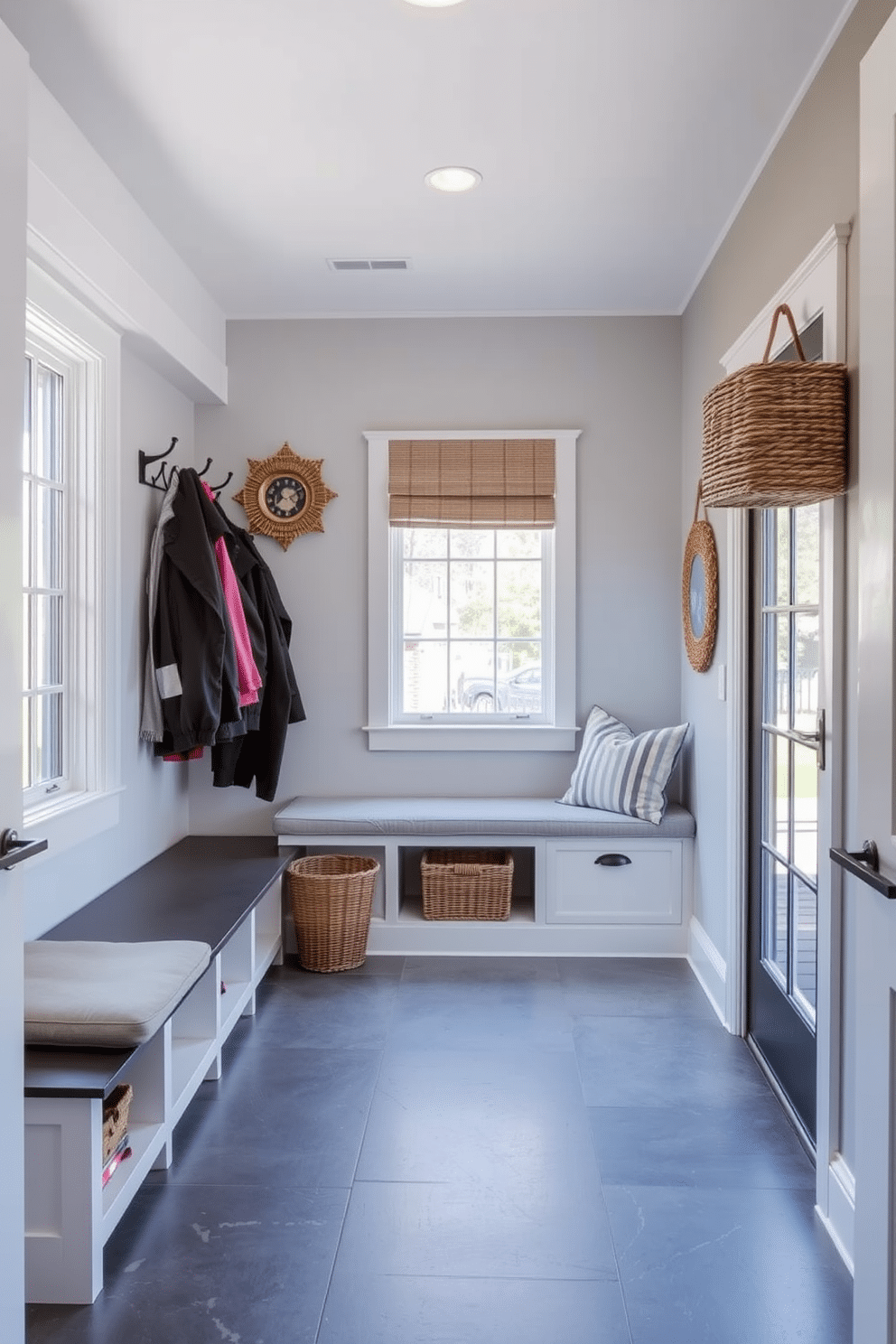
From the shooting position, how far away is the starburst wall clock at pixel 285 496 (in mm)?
4438

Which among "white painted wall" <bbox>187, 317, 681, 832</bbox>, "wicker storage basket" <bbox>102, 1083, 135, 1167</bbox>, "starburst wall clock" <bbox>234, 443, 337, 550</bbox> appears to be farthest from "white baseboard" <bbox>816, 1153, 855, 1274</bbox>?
"starburst wall clock" <bbox>234, 443, 337, 550</bbox>

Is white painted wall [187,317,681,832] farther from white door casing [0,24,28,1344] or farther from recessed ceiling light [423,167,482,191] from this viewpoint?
white door casing [0,24,28,1344]

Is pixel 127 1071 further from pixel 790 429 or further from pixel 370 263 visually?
pixel 370 263

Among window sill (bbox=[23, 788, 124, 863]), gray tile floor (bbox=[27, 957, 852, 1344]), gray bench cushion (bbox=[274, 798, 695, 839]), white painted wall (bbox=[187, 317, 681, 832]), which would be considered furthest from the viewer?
white painted wall (bbox=[187, 317, 681, 832])

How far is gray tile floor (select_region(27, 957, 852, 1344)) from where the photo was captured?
1919 mm

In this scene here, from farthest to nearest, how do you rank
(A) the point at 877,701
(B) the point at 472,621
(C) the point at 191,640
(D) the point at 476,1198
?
(B) the point at 472,621 → (C) the point at 191,640 → (D) the point at 476,1198 → (A) the point at 877,701

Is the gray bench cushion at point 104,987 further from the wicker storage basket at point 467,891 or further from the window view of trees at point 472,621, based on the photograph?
the window view of trees at point 472,621

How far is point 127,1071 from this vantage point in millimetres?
2244

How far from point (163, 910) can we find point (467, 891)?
142 centimetres

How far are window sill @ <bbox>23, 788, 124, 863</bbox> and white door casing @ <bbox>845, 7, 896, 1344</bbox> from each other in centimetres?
199

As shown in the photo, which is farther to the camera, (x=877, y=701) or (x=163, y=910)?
(x=163, y=910)

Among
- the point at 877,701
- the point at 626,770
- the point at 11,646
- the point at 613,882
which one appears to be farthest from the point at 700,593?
the point at 11,646

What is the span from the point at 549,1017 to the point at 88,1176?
1.80m

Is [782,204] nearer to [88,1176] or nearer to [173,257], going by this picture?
[173,257]
